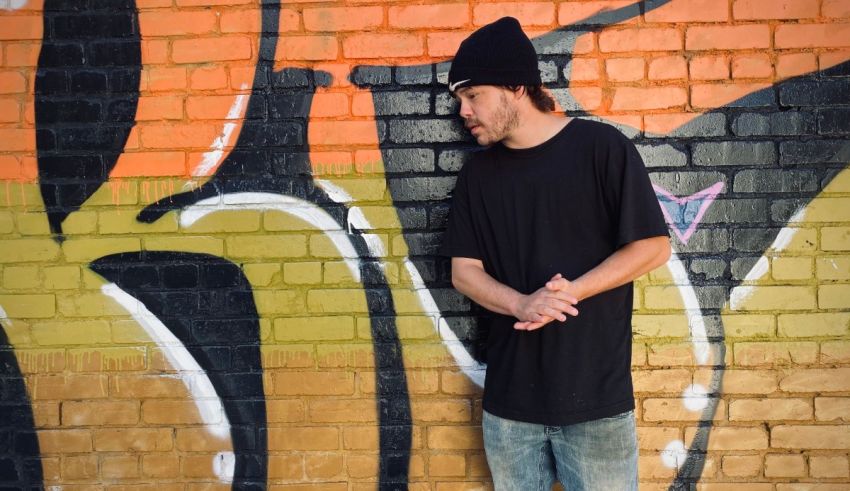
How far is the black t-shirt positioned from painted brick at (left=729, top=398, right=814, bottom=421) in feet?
2.27

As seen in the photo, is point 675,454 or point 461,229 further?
point 675,454

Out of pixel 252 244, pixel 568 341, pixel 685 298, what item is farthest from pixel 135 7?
pixel 685 298

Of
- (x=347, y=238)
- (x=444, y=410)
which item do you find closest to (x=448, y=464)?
(x=444, y=410)

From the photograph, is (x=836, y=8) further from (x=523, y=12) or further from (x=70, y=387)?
(x=70, y=387)

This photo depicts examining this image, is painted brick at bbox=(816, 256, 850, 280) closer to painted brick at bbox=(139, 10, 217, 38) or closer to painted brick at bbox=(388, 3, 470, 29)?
painted brick at bbox=(388, 3, 470, 29)

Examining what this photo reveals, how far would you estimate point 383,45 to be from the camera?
2898mm

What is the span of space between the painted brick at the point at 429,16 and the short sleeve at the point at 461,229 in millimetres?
606

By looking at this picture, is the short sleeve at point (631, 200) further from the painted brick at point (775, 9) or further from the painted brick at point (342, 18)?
the painted brick at point (342, 18)

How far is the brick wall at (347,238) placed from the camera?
2.86 meters

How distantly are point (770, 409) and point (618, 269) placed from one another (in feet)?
3.45

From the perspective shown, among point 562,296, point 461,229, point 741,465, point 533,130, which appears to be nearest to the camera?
point 562,296

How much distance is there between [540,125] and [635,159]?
33 cm

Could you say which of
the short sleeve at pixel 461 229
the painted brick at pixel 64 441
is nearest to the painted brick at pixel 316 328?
the short sleeve at pixel 461 229

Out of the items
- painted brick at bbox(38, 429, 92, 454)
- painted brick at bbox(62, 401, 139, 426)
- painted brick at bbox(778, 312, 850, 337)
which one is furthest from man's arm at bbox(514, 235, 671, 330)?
painted brick at bbox(38, 429, 92, 454)
